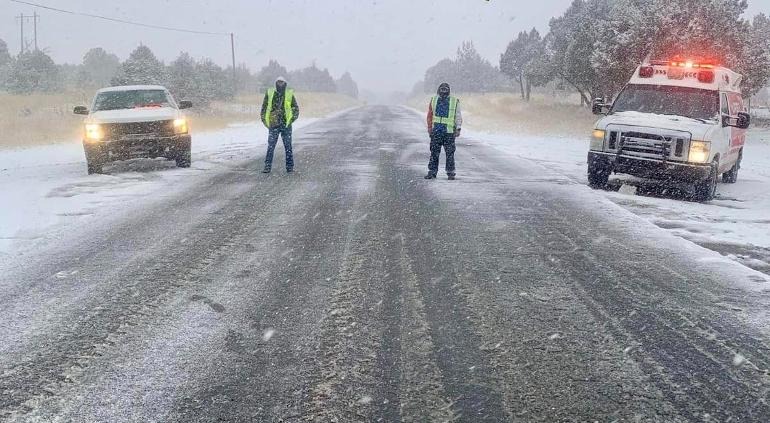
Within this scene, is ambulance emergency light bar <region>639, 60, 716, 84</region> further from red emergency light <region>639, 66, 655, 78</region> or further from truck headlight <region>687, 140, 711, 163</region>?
truck headlight <region>687, 140, 711, 163</region>

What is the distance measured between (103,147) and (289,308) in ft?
27.9

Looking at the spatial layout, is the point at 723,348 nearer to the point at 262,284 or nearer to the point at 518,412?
the point at 518,412

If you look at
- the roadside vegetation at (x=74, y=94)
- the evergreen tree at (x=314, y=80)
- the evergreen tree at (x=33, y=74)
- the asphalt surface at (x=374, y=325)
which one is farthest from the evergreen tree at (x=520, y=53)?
the evergreen tree at (x=314, y=80)

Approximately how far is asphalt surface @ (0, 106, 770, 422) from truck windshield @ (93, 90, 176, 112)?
5.97 m

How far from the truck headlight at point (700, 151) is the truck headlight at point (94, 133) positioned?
10.4 meters

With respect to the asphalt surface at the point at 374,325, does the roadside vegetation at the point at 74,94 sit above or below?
above

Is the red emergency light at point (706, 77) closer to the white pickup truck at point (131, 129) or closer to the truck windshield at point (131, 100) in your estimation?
the white pickup truck at point (131, 129)

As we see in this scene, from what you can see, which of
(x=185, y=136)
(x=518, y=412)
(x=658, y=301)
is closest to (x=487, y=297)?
(x=658, y=301)

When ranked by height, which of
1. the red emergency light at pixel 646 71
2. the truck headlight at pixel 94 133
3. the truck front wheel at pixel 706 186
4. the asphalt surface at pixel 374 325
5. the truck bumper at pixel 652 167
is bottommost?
the asphalt surface at pixel 374 325

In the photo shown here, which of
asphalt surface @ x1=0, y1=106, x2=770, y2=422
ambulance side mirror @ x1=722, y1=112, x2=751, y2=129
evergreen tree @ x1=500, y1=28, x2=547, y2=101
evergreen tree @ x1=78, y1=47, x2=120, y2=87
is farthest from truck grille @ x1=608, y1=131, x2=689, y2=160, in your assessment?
evergreen tree @ x1=78, y1=47, x2=120, y2=87

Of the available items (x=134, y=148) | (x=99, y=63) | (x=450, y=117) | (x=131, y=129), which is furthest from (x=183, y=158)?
(x=99, y=63)

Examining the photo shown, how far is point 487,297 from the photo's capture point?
13.9 feet

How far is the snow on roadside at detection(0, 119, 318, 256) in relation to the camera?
683cm

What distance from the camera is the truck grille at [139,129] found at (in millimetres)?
10883
